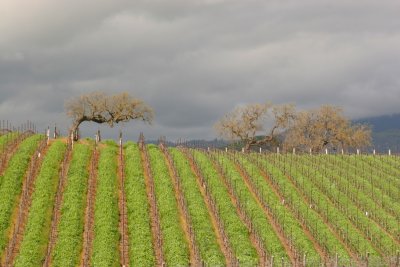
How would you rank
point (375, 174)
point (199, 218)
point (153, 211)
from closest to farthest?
1. point (199, 218)
2. point (153, 211)
3. point (375, 174)

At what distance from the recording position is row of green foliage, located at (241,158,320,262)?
181ft

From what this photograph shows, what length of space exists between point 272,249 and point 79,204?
68.1 feet

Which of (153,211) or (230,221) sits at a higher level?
(153,211)

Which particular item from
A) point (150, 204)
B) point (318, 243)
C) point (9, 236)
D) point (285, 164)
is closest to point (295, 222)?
point (318, 243)

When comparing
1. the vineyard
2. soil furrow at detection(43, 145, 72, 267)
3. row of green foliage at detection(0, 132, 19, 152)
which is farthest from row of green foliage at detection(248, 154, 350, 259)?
row of green foliage at detection(0, 132, 19, 152)

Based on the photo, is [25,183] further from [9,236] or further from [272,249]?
[272,249]

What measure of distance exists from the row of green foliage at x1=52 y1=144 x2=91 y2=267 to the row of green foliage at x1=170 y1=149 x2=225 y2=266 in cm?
1157

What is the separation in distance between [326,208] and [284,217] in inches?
312

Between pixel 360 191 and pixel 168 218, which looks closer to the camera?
pixel 168 218

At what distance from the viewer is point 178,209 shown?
60594 mm

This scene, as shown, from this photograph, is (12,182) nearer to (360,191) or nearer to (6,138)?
(6,138)

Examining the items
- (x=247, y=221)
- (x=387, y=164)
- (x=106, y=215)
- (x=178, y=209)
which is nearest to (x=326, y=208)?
(x=247, y=221)

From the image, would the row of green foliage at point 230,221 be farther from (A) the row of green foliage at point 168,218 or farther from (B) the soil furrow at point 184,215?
(A) the row of green foliage at point 168,218

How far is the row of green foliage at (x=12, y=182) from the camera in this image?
52594 mm
